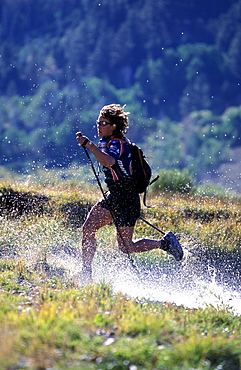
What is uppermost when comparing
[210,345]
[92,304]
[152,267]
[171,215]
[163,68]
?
[163,68]

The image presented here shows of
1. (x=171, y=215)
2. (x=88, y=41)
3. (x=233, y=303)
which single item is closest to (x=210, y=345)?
(x=233, y=303)

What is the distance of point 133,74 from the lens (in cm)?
9706

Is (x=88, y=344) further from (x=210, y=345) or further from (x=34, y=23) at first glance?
(x=34, y=23)

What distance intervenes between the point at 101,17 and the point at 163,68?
15525 mm

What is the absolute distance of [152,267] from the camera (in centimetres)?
931

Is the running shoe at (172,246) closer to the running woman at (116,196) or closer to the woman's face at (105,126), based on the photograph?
the running woman at (116,196)

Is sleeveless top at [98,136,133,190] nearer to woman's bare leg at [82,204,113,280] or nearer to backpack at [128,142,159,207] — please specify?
backpack at [128,142,159,207]

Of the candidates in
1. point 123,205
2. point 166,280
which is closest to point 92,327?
point 123,205

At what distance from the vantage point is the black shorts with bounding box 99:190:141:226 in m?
6.81

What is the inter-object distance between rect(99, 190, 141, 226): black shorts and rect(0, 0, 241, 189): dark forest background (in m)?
83.8

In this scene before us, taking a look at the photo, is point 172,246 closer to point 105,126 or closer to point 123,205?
point 123,205

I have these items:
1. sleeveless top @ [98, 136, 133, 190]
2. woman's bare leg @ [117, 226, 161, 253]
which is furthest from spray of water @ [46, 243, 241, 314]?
Answer: sleeveless top @ [98, 136, 133, 190]

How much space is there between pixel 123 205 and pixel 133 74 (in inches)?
3625

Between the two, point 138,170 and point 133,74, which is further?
point 133,74
